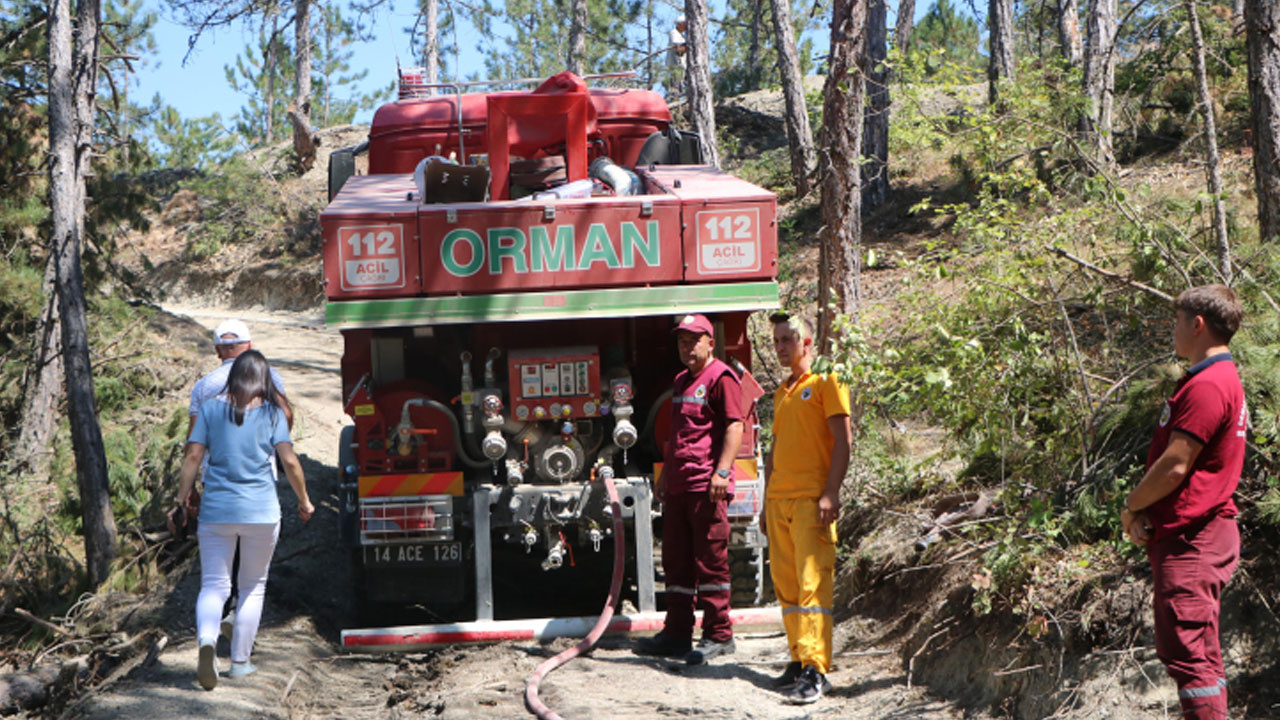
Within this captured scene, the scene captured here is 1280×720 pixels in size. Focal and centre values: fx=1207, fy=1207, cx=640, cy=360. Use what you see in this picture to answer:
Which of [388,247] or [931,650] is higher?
[388,247]

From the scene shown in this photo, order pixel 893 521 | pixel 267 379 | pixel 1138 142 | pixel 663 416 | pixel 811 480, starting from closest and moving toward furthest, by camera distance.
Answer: pixel 811 480 < pixel 267 379 < pixel 663 416 < pixel 893 521 < pixel 1138 142

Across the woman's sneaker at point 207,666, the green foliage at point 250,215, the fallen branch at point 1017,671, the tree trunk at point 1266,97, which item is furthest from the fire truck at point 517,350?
the green foliage at point 250,215

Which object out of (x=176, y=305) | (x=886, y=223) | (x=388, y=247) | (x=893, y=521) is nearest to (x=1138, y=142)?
(x=886, y=223)

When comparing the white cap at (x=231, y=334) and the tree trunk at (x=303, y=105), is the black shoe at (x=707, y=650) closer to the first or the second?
the white cap at (x=231, y=334)

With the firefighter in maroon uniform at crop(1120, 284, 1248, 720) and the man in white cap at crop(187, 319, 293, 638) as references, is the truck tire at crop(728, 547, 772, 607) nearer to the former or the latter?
the man in white cap at crop(187, 319, 293, 638)

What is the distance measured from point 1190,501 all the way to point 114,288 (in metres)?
14.7

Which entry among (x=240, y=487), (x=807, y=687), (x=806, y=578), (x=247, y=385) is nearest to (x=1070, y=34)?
(x=806, y=578)

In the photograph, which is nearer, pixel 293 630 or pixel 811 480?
pixel 811 480

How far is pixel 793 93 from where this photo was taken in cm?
1925

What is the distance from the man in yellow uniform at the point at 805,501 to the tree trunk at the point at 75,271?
21.0ft

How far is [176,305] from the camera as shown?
2616 cm

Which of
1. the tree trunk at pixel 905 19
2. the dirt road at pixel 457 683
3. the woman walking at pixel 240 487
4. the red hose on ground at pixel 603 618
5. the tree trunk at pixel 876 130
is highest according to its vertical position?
the tree trunk at pixel 905 19

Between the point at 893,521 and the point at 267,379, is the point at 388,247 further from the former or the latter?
the point at 893,521

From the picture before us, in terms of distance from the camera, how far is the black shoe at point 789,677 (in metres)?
6.11
